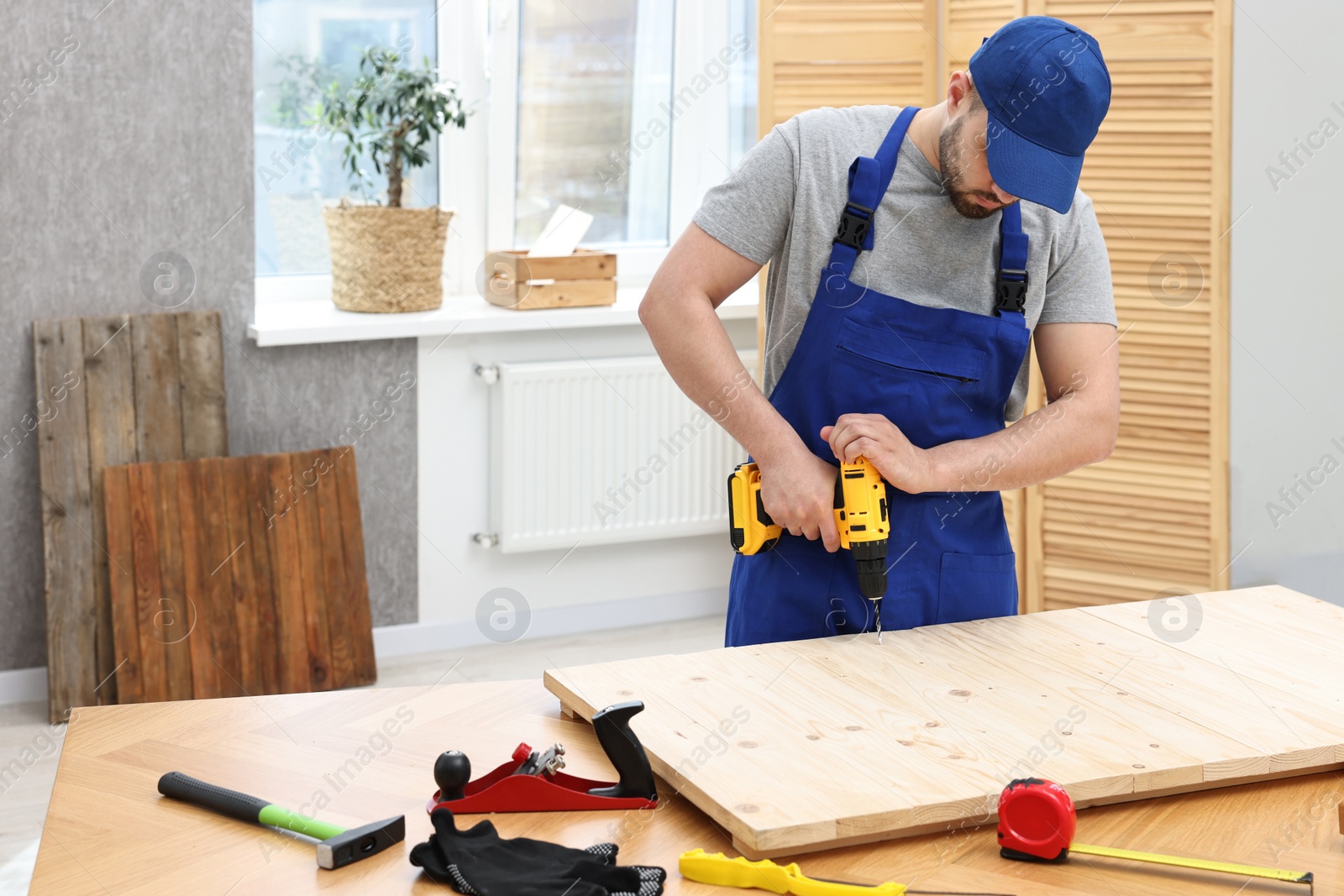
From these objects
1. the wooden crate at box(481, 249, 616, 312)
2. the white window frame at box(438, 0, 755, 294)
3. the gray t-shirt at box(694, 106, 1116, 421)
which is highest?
the white window frame at box(438, 0, 755, 294)

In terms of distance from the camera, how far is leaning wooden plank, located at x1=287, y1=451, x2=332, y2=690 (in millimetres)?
3631

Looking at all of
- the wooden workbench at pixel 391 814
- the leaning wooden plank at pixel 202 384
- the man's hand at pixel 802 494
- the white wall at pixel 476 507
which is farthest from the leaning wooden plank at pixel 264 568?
the man's hand at pixel 802 494

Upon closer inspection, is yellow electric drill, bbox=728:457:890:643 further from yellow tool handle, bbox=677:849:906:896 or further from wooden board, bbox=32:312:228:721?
wooden board, bbox=32:312:228:721

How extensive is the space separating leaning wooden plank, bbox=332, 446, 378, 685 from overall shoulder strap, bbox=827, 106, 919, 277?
2256mm

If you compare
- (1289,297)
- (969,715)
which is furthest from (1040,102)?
(1289,297)

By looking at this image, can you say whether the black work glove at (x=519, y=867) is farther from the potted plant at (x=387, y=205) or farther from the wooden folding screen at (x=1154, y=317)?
the potted plant at (x=387, y=205)

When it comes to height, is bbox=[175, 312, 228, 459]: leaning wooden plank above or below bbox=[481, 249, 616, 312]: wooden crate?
below

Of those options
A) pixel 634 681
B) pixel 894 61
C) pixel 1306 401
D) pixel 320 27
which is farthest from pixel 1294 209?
pixel 320 27

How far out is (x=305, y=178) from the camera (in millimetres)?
3932

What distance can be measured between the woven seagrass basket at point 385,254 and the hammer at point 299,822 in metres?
2.62

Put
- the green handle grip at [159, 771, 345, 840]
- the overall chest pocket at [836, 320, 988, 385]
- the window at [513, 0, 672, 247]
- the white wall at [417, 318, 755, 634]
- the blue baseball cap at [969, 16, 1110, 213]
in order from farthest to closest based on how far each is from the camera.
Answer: the window at [513, 0, 672, 247] < the white wall at [417, 318, 755, 634] < the overall chest pocket at [836, 320, 988, 385] < the blue baseball cap at [969, 16, 1110, 213] < the green handle grip at [159, 771, 345, 840]

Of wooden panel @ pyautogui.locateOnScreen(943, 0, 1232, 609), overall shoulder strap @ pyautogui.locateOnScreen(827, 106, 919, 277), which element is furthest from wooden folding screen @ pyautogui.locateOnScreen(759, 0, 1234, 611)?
overall shoulder strap @ pyautogui.locateOnScreen(827, 106, 919, 277)

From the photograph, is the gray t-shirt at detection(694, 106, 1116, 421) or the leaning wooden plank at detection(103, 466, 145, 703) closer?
the gray t-shirt at detection(694, 106, 1116, 421)

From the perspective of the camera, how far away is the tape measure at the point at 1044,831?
1.15m
